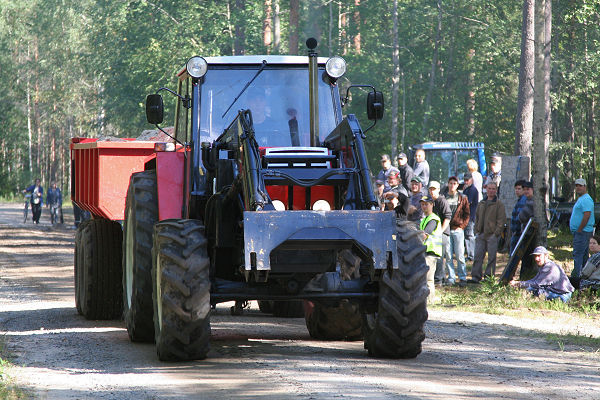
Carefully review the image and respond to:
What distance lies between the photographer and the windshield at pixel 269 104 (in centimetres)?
1028

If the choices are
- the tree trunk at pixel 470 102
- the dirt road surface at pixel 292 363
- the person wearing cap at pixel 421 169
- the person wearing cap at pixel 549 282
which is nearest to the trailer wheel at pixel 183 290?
the dirt road surface at pixel 292 363

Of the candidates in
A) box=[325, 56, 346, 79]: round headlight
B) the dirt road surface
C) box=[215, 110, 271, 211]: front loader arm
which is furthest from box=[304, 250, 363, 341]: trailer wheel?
box=[325, 56, 346, 79]: round headlight

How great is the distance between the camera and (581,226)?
15.9 meters

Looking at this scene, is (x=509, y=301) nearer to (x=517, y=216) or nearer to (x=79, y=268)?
(x=517, y=216)

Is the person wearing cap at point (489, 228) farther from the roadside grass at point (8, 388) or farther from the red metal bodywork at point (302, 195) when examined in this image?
the roadside grass at point (8, 388)

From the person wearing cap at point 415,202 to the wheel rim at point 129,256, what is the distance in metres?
6.26

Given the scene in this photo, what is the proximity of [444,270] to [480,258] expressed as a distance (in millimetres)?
693

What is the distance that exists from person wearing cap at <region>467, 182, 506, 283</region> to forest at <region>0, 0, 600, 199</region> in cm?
1482

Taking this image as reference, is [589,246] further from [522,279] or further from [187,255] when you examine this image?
[187,255]

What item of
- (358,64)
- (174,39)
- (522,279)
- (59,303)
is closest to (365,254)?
(59,303)

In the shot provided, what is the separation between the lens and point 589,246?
605 inches

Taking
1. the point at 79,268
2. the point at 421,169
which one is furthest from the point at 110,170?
the point at 421,169

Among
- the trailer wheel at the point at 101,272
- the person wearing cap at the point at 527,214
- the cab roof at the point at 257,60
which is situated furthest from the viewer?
the person wearing cap at the point at 527,214

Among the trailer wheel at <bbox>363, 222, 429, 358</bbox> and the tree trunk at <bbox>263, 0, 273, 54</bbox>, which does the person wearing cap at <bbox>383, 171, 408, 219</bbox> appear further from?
the tree trunk at <bbox>263, 0, 273, 54</bbox>
